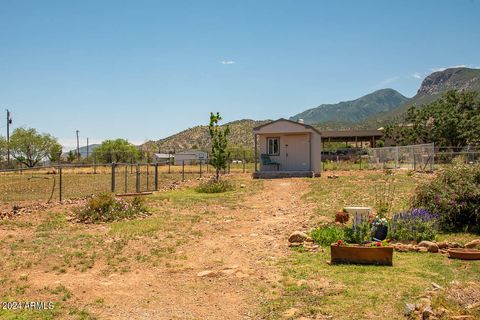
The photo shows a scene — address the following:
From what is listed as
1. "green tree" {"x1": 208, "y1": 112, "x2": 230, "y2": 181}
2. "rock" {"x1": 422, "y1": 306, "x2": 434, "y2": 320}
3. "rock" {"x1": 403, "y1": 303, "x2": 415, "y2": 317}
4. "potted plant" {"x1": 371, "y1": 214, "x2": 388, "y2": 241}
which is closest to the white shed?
"green tree" {"x1": 208, "y1": 112, "x2": 230, "y2": 181}

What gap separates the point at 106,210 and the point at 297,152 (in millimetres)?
18855

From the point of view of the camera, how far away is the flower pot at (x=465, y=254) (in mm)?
7691

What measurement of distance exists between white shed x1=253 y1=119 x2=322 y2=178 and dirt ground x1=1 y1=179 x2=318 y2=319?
734 inches

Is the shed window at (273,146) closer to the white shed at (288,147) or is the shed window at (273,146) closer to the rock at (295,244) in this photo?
the white shed at (288,147)

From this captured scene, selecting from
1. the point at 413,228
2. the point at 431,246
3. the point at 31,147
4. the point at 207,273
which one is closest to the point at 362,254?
the point at 431,246

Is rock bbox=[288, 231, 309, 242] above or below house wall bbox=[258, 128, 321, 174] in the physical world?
below

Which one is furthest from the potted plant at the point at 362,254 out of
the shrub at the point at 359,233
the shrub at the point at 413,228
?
the shrub at the point at 413,228

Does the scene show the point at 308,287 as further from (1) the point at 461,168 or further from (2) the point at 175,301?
(1) the point at 461,168

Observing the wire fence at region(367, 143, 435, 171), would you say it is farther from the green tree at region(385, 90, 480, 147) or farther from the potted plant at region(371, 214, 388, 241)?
the potted plant at region(371, 214, 388, 241)

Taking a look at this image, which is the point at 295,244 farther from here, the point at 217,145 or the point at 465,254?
the point at 217,145

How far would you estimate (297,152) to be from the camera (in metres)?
30.3

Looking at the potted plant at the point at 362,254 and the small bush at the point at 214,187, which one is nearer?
the potted plant at the point at 362,254

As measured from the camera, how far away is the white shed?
29.7 meters

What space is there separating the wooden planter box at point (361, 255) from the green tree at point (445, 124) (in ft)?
151
